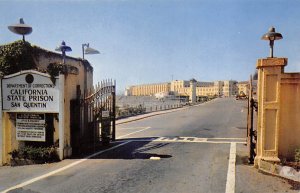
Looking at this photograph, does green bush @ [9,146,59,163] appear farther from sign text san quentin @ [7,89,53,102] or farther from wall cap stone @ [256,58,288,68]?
wall cap stone @ [256,58,288,68]

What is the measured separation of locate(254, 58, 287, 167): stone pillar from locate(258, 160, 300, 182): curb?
0.13 m

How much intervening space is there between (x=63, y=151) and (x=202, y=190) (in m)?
5.38

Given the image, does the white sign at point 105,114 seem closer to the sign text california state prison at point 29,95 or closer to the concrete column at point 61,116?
the concrete column at point 61,116

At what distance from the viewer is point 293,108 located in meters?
8.28

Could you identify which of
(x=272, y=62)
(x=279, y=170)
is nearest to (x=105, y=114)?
(x=272, y=62)

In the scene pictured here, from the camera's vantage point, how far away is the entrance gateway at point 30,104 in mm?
10062

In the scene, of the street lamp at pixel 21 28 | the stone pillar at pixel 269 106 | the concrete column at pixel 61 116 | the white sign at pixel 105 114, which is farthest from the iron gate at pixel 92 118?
the stone pillar at pixel 269 106

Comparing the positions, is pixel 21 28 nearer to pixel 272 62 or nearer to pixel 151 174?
pixel 151 174

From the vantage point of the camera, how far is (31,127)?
33.5ft

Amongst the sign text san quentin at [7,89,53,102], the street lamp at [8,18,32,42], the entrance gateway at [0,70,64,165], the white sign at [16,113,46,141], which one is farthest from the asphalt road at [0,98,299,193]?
the street lamp at [8,18,32,42]

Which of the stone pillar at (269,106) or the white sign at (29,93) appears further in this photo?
the white sign at (29,93)

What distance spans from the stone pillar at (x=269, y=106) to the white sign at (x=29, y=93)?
21.5 feet

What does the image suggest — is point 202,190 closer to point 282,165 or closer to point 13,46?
point 282,165

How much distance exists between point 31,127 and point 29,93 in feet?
3.91
